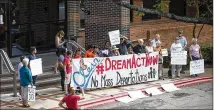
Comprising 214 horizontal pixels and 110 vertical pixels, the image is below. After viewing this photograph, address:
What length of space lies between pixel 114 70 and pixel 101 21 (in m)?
5.33

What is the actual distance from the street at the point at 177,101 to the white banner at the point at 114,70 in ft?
5.13

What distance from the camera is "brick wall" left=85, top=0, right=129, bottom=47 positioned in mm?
21953

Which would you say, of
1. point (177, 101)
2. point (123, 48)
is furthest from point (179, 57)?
point (177, 101)

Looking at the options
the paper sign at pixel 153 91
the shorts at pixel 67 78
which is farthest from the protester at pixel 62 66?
the paper sign at pixel 153 91

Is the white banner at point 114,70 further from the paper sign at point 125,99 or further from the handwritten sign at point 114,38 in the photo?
the paper sign at point 125,99

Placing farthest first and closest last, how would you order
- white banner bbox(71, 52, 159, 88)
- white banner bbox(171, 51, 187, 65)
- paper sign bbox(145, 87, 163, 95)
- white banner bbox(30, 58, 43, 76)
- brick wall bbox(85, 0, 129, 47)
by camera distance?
brick wall bbox(85, 0, 129, 47)
white banner bbox(171, 51, 187, 65)
paper sign bbox(145, 87, 163, 95)
white banner bbox(71, 52, 159, 88)
white banner bbox(30, 58, 43, 76)

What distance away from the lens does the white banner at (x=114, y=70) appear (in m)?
16.2

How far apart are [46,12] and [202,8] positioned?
9.01 m

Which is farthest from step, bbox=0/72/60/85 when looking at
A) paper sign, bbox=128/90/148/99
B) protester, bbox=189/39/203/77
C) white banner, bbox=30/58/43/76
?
protester, bbox=189/39/203/77

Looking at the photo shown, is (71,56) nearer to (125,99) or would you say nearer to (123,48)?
(125,99)

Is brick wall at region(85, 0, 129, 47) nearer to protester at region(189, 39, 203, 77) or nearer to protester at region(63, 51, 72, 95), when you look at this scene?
protester at region(189, 39, 203, 77)

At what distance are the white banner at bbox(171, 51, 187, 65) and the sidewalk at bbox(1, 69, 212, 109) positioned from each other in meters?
0.71

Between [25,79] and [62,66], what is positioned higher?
[62,66]

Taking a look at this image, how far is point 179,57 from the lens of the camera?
62.3 ft
